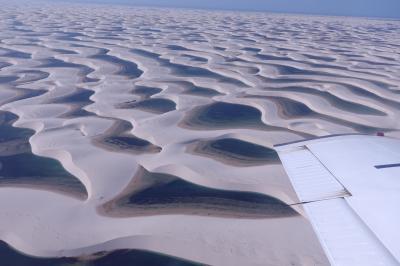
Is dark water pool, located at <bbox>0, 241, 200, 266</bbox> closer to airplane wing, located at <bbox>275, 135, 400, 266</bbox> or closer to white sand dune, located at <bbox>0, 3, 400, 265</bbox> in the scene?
white sand dune, located at <bbox>0, 3, 400, 265</bbox>

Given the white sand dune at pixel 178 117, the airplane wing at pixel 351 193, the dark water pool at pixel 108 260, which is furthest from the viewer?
the white sand dune at pixel 178 117

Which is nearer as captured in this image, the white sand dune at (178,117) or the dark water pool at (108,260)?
the dark water pool at (108,260)

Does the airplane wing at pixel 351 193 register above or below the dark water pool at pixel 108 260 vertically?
above

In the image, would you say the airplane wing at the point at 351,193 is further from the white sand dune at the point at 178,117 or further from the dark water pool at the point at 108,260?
the dark water pool at the point at 108,260

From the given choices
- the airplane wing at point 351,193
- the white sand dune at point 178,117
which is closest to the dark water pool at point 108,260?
the white sand dune at point 178,117

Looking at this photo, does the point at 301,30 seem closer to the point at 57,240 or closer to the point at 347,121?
the point at 347,121

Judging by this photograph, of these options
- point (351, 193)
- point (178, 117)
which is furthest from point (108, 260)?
point (178, 117)

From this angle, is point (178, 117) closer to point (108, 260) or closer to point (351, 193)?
point (108, 260)
